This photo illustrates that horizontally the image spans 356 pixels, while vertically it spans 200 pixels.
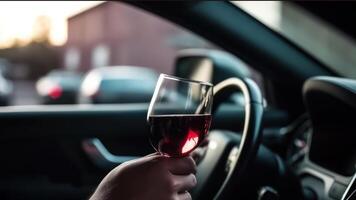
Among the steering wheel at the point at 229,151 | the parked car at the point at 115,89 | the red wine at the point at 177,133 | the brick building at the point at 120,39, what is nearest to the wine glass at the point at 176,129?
the red wine at the point at 177,133

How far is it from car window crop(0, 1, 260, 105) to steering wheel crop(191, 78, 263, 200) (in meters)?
0.62

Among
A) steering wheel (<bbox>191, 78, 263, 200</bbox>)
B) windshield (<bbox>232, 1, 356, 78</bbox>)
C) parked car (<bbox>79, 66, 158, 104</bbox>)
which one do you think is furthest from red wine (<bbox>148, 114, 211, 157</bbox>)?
parked car (<bbox>79, 66, 158, 104</bbox>)

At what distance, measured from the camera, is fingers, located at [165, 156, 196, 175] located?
3.51 feet

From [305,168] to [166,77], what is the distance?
1.02 metres

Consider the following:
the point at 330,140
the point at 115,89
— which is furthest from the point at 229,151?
the point at 115,89

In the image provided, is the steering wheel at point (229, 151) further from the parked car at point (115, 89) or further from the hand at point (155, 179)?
the parked car at point (115, 89)

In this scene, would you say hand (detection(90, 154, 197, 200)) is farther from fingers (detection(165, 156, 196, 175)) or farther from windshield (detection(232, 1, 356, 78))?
windshield (detection(232, 1, 356, 78))

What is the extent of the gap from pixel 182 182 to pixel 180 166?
3 centimetres

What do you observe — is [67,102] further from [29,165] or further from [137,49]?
[137,49]

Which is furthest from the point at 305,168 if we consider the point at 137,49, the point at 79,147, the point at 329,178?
the point at 137,49

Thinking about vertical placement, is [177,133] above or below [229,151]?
above

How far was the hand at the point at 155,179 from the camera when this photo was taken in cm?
106

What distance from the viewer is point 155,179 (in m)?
1.06

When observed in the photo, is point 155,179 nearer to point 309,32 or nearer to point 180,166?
point 180,166
